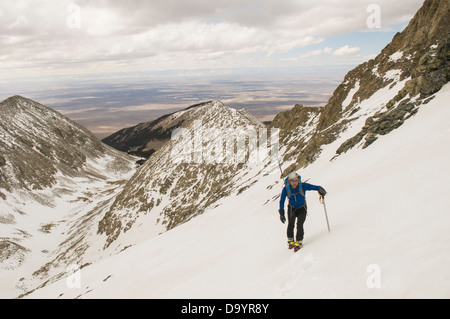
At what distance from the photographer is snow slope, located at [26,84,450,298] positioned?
5.38 m

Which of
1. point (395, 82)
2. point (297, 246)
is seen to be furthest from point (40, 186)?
point (297, 246)

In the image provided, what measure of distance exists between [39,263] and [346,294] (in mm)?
93187

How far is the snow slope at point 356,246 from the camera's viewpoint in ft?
17.6

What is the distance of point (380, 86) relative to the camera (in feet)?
128

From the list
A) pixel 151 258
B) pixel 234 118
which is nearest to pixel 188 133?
pixel 234 118

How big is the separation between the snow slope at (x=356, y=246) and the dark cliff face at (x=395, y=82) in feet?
8.73

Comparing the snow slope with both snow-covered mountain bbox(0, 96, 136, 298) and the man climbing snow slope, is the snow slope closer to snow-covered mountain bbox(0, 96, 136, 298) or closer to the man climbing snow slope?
the man climbing snow slope
